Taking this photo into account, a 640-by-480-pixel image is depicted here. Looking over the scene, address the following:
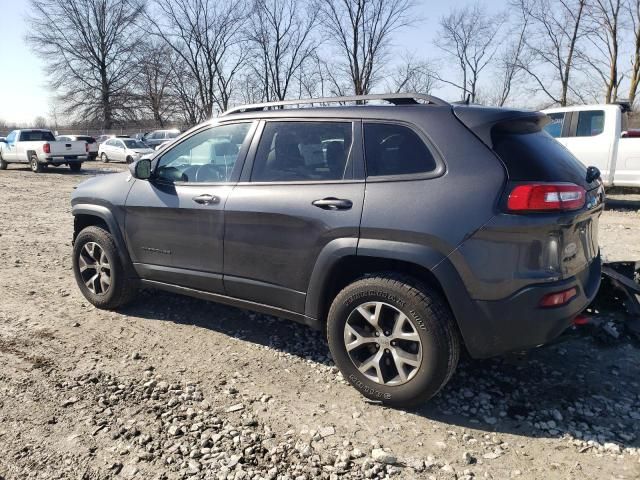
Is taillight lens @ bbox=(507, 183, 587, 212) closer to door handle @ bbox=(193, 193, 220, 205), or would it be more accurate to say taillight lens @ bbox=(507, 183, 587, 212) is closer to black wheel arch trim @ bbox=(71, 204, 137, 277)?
door handle @ bbox=(193, 193, 220, 205)

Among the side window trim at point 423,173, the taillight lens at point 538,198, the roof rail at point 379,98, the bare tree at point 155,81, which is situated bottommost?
the taillight lens at point 538,198

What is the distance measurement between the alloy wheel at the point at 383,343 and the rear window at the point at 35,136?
22.0 meters

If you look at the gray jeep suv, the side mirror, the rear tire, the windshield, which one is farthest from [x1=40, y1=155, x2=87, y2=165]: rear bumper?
the gray jeep suv

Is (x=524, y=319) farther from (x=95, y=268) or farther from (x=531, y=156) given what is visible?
(x=95, y=268)

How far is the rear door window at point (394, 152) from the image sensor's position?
2.94 metres

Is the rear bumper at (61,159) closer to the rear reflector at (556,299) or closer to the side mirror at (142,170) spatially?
the side mirror at (142,170)

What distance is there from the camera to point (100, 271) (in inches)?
180

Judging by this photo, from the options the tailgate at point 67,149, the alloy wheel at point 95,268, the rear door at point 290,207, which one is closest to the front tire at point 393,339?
the rear door at point 290,207

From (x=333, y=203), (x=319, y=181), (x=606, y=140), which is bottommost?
(x=333, y=203)

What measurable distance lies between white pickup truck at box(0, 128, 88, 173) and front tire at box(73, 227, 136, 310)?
17.9 metres

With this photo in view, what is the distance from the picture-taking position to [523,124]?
2.99m

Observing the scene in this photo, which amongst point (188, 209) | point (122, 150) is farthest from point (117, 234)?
point (122, 150)

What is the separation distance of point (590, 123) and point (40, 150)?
1973 centimetres

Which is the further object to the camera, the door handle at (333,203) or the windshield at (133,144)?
the windshield at (133,144)
